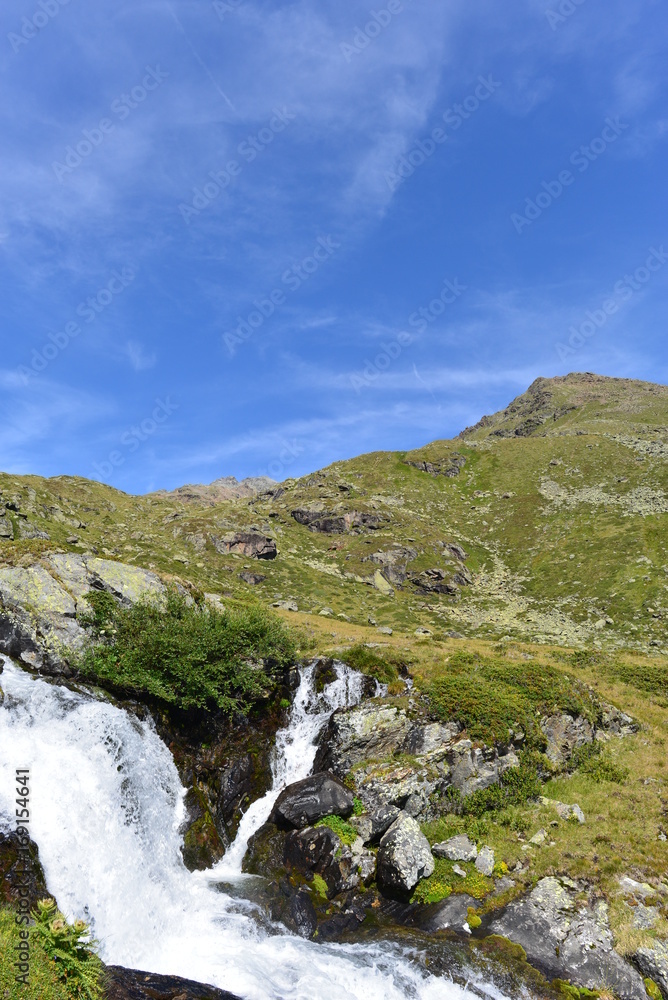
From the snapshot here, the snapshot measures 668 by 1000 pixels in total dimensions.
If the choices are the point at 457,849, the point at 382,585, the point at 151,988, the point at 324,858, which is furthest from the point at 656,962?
the point at 382,585

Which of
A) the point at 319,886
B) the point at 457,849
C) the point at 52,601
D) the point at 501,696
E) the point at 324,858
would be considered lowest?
the point at 319,886

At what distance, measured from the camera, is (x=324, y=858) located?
20.3m

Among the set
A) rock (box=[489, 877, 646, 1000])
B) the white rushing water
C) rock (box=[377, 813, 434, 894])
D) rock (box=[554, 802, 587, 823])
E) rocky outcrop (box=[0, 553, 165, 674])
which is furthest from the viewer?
rocky outcrop (box=[0, 553, 165, 674])

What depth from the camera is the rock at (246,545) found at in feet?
378

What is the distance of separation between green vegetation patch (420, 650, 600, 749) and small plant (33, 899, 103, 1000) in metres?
17.9

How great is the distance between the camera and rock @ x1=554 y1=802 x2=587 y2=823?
70.6ft

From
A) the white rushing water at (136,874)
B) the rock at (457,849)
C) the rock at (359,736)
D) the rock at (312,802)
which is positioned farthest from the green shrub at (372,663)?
the white rushing water at (136,874)

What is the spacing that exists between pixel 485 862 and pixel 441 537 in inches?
4484

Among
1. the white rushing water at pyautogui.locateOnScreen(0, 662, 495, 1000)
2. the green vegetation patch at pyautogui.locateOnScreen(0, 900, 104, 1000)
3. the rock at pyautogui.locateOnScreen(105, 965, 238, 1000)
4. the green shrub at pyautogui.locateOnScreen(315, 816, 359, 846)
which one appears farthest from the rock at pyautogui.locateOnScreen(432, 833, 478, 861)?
the green vegetation patch at pyautogui.locateOnScreen(0, 900, 104, 1000)

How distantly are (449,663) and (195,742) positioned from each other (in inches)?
616

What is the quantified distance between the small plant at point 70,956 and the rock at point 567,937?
12.6 m

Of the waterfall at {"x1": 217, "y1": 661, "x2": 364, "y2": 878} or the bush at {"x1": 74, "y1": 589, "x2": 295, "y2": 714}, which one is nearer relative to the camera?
the waterfall at {"x1": 217, "y1": 661, "x2": 364, "y2": 878}

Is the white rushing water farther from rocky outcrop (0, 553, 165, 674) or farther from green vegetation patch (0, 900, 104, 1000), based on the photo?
green vegetation patch (0, 900, 104, 1000)

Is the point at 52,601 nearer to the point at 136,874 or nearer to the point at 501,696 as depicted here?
the point at 136,874
